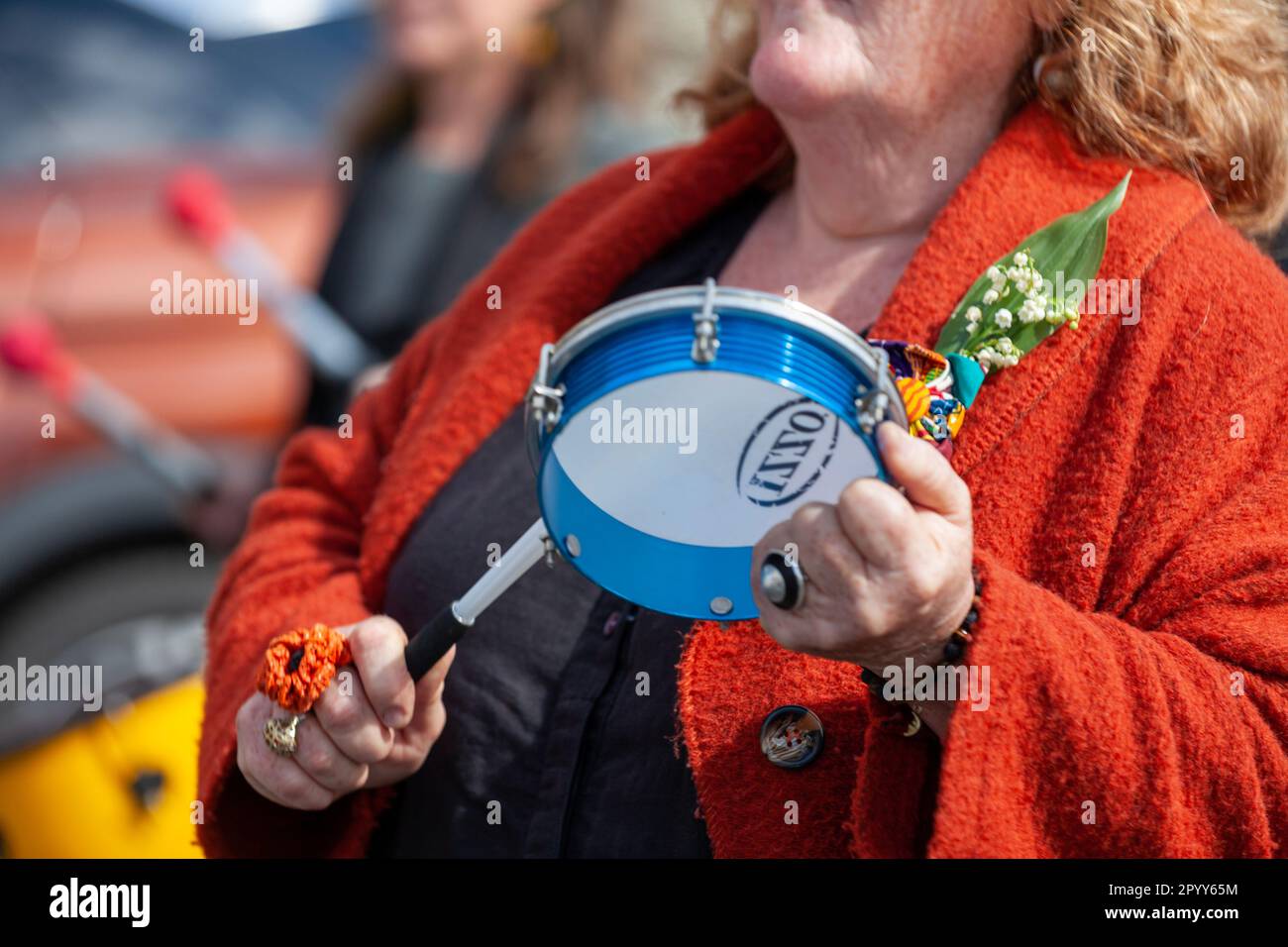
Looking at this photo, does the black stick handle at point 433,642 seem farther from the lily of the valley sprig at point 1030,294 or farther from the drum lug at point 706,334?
the lily of the valley sprig at point 1030,294

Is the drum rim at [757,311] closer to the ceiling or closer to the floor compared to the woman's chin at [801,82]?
closer to the floor

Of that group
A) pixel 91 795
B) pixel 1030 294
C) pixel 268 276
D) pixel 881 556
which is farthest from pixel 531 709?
pixel 268 276

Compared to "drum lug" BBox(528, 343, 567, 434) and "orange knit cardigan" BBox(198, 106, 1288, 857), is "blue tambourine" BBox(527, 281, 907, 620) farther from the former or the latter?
"orange knit cardigan" BBox(198, 106, 1288, 857)

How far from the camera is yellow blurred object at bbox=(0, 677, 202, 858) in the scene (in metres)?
2.72

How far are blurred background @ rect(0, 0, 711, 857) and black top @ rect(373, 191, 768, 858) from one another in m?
0.92

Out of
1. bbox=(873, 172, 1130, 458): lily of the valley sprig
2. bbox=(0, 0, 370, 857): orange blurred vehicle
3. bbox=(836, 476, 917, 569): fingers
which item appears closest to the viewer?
bbox=(836, 476, 917, 569): fingers

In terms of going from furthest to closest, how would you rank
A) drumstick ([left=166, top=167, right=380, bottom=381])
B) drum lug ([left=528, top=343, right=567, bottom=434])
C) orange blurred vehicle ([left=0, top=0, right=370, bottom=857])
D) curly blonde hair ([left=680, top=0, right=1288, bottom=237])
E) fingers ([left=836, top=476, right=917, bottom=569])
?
drumstick ([left=166, top=167, right=380, bottom=381])
orange blurred vehicle ([left=0, top=0, right=370, bottom=857])
curly blonde hair ([left=680, top=0, right=1288, bottom=237])
drum lug ([left=528, top=343, right=567, bottom=434])
fingers ([left=836, top=476, right=917, bottom=569])

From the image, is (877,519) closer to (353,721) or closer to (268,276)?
(353,721)

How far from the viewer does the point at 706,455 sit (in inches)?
53.6

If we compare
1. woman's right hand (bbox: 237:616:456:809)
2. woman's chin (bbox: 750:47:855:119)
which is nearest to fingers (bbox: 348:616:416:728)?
woman's right hand (bbox: 237:616:456:809)

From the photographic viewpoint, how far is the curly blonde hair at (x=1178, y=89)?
5.63ft

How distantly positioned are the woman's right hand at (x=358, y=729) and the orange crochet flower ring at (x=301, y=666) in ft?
0.06

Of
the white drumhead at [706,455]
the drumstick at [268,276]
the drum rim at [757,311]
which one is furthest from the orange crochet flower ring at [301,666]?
the drumstick at [268,276]
